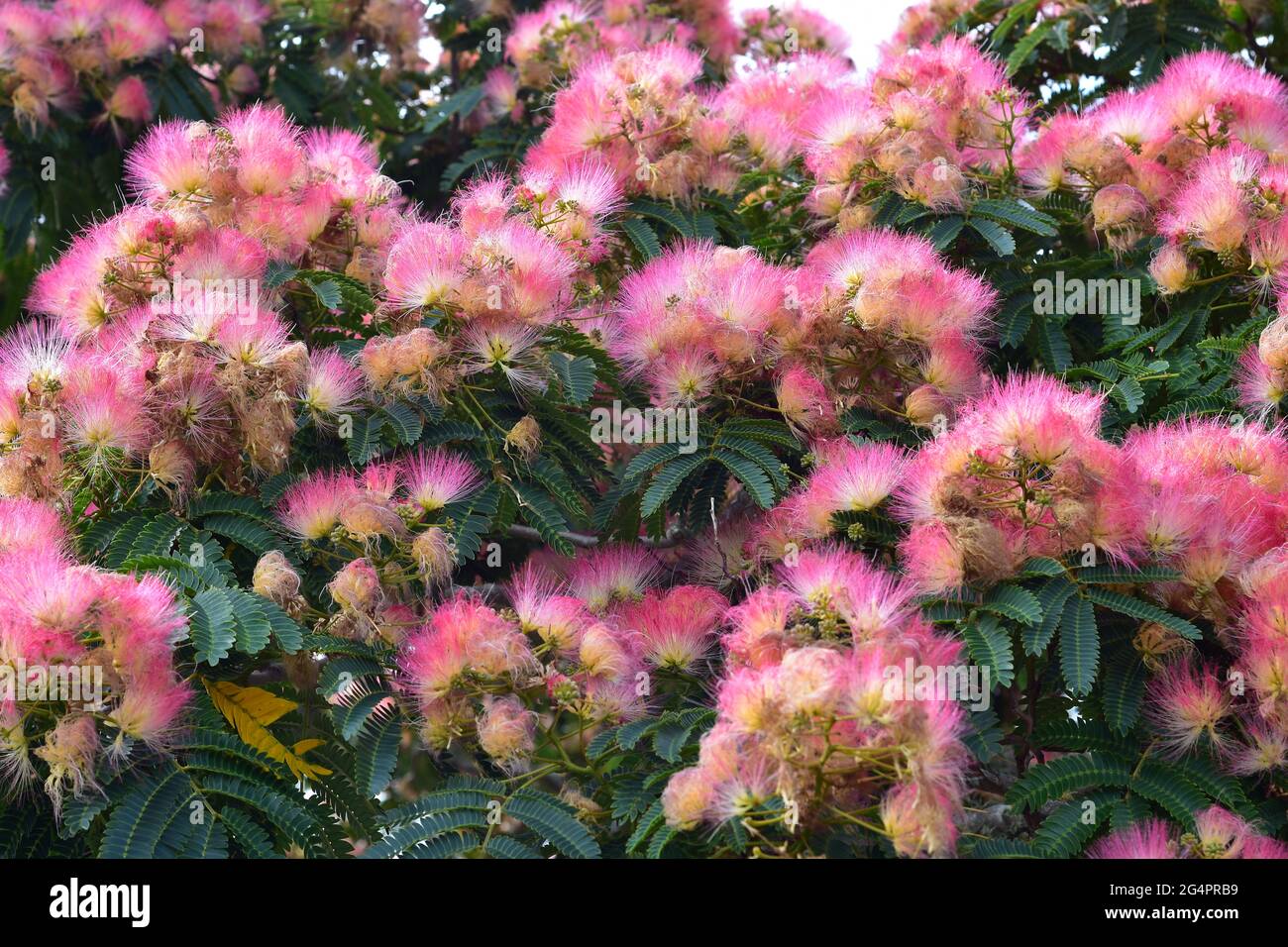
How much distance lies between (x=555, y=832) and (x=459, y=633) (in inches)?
24.0

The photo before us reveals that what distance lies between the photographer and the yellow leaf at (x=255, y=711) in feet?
14.0

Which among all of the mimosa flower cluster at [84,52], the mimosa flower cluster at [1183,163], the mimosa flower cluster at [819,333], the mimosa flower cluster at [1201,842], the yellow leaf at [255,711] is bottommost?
the mimosa flower cluster at [1201,842]

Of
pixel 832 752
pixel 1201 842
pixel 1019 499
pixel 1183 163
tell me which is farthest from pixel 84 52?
pixel 1201 842

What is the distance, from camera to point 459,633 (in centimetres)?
416

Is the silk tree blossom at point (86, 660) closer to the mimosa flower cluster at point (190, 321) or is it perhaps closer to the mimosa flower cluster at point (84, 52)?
the mimosa flower cluster at point (190, 321)

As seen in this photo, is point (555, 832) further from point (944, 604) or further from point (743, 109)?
point (743, 109)

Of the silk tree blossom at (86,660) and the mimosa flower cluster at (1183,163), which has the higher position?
the mimosa flower cluster at (1183,163)

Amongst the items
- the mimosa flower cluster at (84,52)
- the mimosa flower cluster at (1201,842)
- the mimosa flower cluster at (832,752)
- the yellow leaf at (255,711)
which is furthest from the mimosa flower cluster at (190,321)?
the mimosa flower cluster at (1201,842)

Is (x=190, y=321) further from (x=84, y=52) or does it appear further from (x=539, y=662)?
(x=84, y=52)

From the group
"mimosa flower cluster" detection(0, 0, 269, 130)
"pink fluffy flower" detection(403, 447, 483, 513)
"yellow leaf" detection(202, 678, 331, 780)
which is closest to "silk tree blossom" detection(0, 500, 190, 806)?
"yellow leaf" detection(202, 678, 331, 780)

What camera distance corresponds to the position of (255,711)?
4.34 m

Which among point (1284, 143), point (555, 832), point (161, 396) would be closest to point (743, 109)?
point (1284, 143)

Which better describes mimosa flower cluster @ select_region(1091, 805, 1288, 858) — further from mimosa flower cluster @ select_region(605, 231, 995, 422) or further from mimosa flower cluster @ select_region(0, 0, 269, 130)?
mimosa flower cluster @ select_region(0, 0, 269, 130)

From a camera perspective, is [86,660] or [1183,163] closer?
[86,660]
